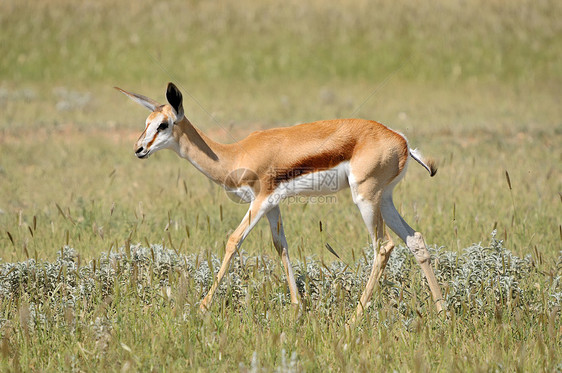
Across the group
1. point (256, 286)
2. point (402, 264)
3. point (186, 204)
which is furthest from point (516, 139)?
point (256, 286)

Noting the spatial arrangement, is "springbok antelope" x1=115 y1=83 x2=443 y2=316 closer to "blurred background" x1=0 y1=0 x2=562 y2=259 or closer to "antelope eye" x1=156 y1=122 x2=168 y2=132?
"antelope eye" x1=156 y1=122 x2=168 y2=132

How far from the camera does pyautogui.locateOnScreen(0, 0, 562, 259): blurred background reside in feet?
25.8

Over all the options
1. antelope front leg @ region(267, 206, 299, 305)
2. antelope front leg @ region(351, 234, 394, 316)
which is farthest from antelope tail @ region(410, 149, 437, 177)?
antelope front leg @ region(267, 206, 299, 305)

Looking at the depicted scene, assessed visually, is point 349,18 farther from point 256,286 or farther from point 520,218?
point 256,286

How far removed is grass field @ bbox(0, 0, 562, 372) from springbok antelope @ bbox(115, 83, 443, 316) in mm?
288

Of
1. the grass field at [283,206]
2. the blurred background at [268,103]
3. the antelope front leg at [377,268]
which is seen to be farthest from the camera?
the blurred background at [268,103]

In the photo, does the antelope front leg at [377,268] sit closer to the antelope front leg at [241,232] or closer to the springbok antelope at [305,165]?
the springbok antelope at [305,165]

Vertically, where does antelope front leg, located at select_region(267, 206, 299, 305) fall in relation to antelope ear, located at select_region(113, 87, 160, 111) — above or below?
below

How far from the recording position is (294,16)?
2508cm

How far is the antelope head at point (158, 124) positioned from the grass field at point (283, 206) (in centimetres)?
79

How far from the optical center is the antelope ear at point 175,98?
17.8 ft

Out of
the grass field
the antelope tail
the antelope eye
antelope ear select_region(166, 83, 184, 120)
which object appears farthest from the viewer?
the antelope tail

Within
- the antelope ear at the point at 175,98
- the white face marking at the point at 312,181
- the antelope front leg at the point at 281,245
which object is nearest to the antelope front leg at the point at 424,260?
the white face marking at the point at 312,181

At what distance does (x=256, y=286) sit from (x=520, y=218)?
382 centimetres
